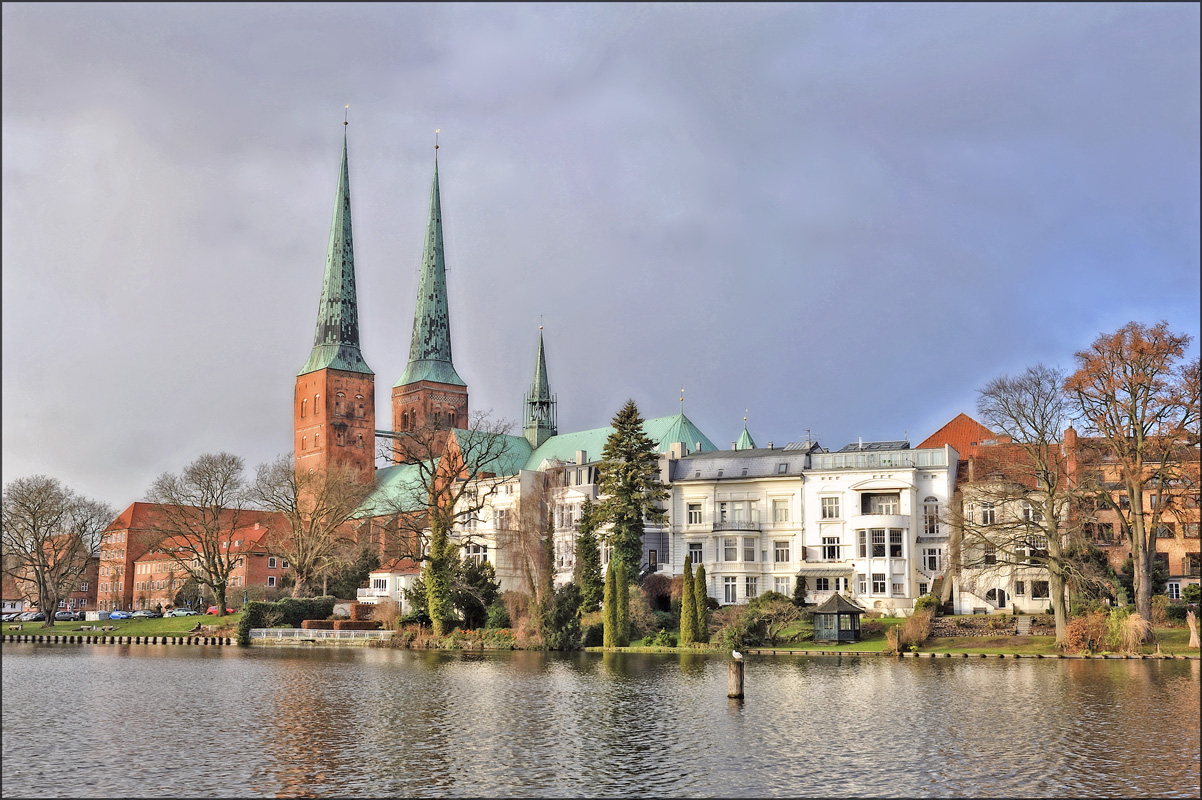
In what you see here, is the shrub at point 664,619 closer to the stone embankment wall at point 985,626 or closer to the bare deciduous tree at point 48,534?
the stone embankment wall at point 985,626

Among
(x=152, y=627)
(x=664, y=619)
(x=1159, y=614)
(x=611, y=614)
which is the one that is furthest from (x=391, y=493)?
(x=1159, y=614)

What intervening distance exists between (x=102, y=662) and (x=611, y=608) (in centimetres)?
2528

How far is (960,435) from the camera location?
83.8m

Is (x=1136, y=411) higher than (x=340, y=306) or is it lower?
A: lower

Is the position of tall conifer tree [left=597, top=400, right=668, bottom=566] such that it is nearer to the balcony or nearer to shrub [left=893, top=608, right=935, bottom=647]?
the balcony

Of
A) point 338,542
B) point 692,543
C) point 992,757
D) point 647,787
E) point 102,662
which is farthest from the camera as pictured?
point 338,542

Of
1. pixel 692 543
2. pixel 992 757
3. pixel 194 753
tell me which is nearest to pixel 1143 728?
pixel 992 757

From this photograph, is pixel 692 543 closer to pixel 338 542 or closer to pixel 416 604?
pixel 416 604

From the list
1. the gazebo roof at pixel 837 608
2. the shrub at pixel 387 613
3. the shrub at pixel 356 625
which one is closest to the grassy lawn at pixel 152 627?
the shrub at pixel 356 625

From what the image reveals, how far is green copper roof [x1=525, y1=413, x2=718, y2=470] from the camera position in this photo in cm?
9925

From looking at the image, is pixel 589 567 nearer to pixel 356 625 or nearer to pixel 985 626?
pixel 356 625

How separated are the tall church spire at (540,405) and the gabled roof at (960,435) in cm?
5353

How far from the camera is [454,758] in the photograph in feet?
82.3

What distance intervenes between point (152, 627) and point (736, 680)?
6884 cm
